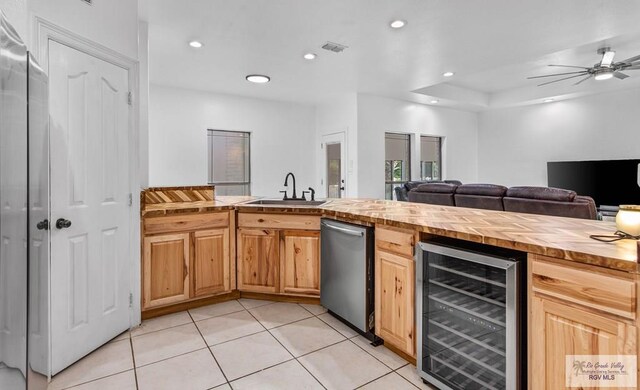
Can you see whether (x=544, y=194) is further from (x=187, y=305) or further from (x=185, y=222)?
(x=187, y=305)

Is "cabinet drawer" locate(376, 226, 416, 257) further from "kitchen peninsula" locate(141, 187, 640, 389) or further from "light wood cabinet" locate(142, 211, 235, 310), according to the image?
"light wood cabinet" locate(142, 211, 235, 310)

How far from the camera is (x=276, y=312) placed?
279cm

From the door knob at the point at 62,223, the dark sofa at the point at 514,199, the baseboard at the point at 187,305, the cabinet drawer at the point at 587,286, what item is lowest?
the baseboard at the point at 187,305

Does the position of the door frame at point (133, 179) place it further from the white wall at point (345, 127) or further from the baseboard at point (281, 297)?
the white wall at point (345, 127)

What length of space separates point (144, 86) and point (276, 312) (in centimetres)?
234

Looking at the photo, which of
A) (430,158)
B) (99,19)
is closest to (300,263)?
(99,19)

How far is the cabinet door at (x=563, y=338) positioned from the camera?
1126 millimetres

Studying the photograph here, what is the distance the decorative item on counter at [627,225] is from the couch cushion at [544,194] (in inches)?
78.7

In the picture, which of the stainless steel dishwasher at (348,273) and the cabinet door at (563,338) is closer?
the cabinet door at (563,338)

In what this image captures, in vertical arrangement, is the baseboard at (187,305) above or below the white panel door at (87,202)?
below

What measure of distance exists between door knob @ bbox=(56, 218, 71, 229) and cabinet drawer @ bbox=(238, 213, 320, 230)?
129 cm

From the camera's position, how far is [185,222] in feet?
8.97

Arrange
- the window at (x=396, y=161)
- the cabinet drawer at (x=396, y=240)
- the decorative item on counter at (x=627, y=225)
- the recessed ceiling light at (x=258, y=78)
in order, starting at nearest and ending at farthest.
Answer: the decorative item on counter at (x=627, y=225) < the cabinet drawer at (x=396, y=240) < the recessed ceiling light at (x=258, y=78) < the window at (x=396, y=161)

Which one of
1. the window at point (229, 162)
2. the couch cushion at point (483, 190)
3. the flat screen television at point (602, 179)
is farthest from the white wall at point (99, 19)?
the flat screen television at point (602, 179)
